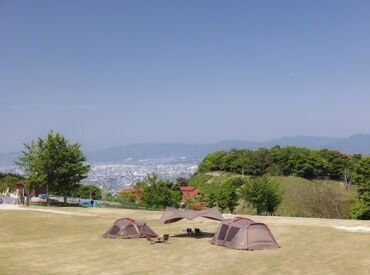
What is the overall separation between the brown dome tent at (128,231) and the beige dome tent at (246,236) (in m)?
6.91

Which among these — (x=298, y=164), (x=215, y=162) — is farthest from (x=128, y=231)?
(x=215, y=162)

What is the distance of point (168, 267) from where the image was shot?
2523 centimetres

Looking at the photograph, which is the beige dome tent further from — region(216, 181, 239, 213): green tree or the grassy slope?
the grassy slope

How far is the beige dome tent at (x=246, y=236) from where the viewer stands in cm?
3033

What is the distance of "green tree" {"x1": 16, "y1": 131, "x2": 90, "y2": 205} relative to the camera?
60.9 m

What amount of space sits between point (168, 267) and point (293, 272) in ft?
22.5

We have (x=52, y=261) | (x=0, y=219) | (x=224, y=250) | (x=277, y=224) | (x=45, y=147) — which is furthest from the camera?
(x=45, y=147)

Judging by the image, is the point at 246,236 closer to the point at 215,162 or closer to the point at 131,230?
the point at 131,230

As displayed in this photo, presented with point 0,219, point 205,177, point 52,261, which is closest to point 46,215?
point 0,219

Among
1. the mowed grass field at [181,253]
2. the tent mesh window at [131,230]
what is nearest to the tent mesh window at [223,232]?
the mowed grass field at [181,253]

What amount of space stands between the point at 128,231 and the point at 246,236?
1048 centimetres

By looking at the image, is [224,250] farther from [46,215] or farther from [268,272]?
[46,215]

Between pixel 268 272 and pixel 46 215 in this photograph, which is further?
pixel 46 215

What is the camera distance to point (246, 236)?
3042 cm
